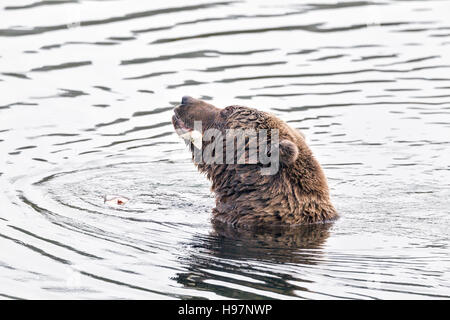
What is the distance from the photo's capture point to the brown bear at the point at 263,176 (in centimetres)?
987

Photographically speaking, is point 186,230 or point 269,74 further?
point 269,74

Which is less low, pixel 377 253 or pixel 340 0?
pixel 340 0

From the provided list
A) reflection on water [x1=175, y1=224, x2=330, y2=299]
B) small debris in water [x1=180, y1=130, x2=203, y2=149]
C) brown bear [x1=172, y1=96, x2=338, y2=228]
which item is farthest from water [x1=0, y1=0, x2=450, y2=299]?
small debris in water [x1=180, y1=130, x2=203, y2=149]

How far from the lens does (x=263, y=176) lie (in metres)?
9.94

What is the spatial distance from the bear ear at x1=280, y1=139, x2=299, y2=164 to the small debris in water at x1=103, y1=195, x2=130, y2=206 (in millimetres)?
2292

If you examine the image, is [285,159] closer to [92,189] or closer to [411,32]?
[92,189]

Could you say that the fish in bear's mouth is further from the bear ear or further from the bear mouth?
the bear ear

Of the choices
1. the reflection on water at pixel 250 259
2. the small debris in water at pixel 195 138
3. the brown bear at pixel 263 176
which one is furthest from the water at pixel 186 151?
the small debris in water at pixel 195 138

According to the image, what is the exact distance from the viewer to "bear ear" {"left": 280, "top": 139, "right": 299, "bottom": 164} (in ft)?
31.3

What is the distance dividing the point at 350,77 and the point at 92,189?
551 cm

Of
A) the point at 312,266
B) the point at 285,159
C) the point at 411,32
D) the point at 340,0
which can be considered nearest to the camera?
the point at 312,266
